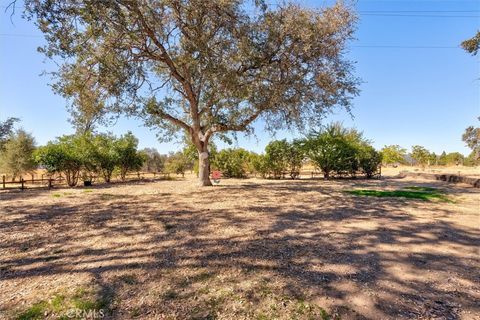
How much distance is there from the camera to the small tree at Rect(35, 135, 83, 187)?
1448 cm

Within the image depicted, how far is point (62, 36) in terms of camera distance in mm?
7965

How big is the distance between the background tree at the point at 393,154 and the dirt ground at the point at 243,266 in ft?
126

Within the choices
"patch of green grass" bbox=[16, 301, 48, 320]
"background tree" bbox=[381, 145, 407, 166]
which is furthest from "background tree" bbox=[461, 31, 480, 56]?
"background tree" bbox=[381, 145, 407, 166]

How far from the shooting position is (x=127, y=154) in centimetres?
1902

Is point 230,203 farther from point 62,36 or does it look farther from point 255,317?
point 62,36

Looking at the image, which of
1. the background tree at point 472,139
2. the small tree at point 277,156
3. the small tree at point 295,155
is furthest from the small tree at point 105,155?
the background tree at point 472,139

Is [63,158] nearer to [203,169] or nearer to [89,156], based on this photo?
[89,156]

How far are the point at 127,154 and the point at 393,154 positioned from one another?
38414mm

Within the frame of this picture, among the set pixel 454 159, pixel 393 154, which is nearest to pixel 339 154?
pixel 393 154

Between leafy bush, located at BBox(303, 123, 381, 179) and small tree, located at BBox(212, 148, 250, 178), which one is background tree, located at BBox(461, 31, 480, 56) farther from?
small tree, located at BBox(212, 148, 250, 178)

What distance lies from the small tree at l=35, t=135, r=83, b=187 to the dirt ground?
927 centimetres

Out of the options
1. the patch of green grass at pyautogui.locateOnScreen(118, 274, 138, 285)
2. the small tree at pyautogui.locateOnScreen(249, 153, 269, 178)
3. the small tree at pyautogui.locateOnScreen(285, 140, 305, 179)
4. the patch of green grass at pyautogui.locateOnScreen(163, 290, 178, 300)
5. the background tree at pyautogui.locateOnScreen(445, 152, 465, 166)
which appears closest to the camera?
the patch of green grass at pyautogui.locateOnScreen(163, 290, 178, 300)

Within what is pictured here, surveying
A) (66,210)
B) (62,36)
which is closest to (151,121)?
(62,36)

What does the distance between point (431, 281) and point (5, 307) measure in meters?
4.49
